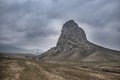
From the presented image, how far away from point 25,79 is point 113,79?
60.0ft

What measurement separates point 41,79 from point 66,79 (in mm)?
4642

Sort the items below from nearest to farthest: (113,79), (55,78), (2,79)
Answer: (2,79)
(55,78)
(113,79)

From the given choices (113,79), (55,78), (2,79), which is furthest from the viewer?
(113,79)

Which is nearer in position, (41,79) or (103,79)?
(41,79)

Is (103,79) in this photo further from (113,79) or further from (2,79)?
(2,79)

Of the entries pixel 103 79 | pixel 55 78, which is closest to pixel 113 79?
pixel 103 79

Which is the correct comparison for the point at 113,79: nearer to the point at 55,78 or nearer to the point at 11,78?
the point at 55,78

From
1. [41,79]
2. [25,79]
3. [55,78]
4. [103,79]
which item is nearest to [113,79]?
[103,79]

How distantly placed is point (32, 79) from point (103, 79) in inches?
571

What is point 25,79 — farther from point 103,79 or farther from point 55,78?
point 103,79

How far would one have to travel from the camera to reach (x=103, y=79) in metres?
38.6

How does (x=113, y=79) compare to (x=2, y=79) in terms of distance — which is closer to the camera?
(x=2, y=79)

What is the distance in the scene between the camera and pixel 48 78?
120ft

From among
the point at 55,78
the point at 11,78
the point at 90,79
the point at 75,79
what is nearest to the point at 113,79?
the point at 90,79
